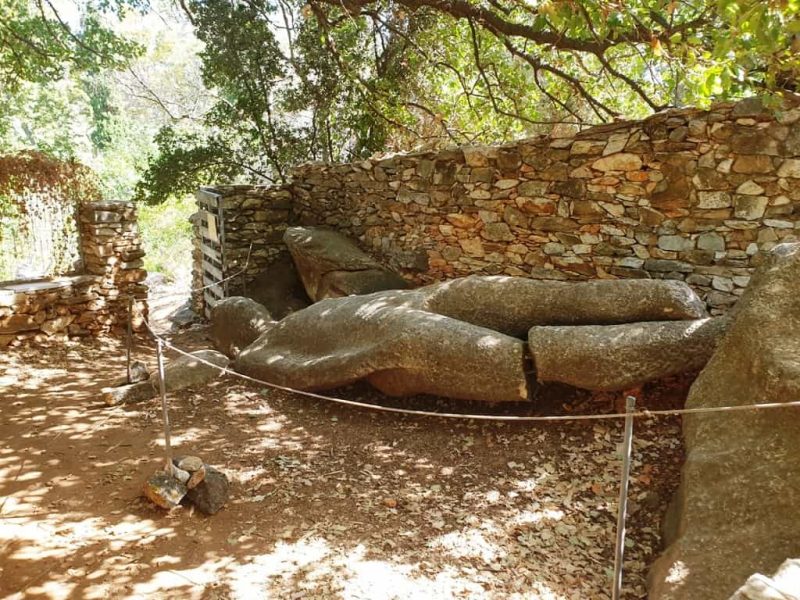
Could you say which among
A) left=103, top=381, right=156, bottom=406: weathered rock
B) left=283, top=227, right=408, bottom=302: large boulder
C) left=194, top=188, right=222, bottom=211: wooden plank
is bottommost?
left=103, top=381, right=156, bottom=406: weathered rock

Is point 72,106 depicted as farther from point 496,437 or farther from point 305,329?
point 496,437

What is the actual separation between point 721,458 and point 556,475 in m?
1.09

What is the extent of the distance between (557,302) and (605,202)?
1.64 m

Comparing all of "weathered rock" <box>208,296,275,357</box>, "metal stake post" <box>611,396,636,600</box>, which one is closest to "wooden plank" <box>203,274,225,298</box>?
"weathered rock" <box>208,296,275,357</box>

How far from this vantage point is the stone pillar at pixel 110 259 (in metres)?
7.09

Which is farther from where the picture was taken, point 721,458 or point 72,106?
point 72,106

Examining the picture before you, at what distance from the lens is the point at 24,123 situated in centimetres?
1628

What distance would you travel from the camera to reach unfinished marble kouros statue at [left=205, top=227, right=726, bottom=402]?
3.84m

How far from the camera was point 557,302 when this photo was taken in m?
4.47

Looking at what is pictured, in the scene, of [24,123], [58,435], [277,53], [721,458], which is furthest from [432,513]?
[24,123]

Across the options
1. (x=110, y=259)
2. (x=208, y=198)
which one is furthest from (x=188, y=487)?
(x=208, y=198)

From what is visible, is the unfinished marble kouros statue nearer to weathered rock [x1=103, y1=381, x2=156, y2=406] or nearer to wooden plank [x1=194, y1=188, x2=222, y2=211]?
weathered rock [x1=103, y1=381, x2=156, y2=406]

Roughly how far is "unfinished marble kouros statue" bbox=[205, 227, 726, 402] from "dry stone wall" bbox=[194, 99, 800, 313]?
1133mm

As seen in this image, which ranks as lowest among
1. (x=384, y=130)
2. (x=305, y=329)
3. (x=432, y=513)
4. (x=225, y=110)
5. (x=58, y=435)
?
(x=432, y=513)
